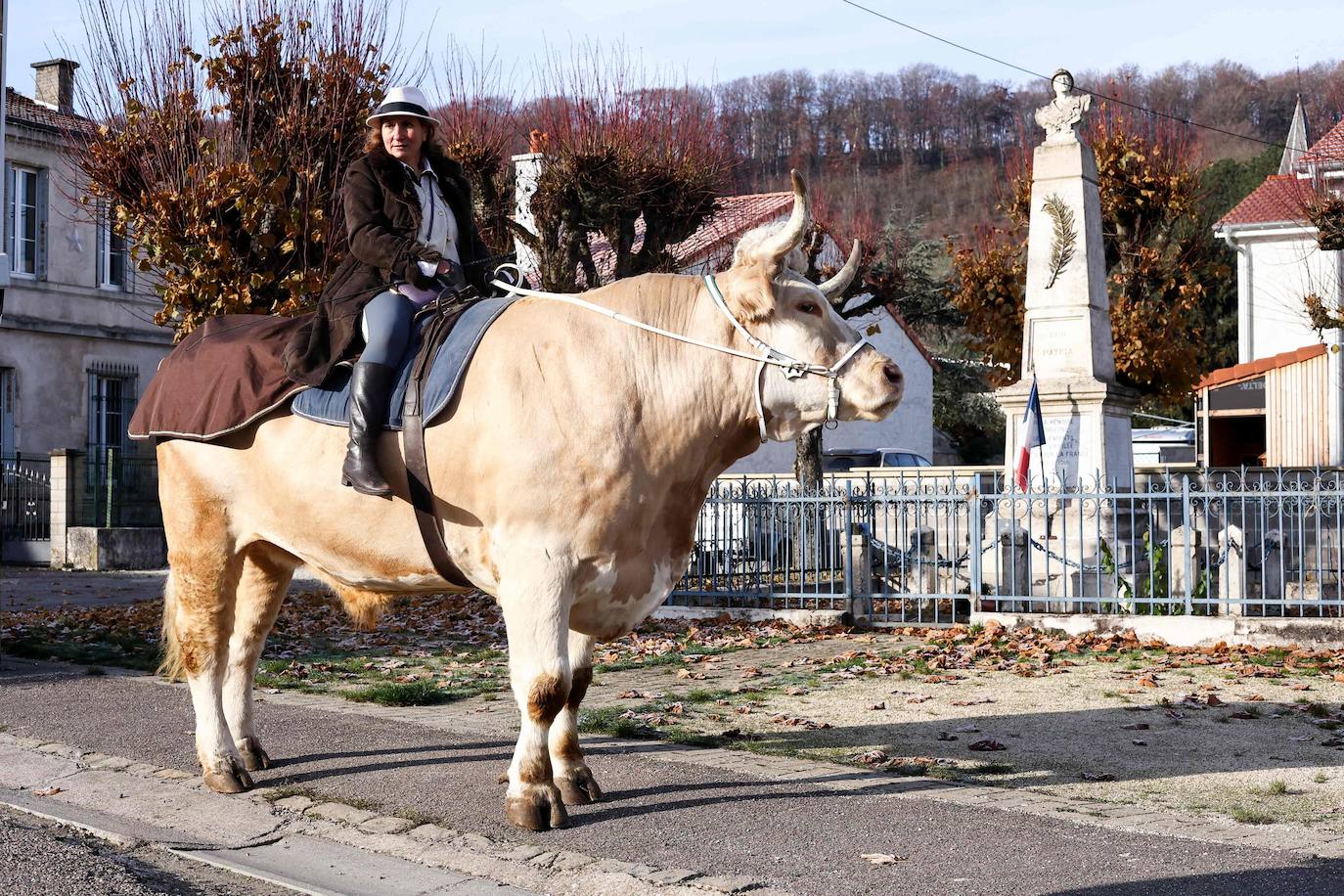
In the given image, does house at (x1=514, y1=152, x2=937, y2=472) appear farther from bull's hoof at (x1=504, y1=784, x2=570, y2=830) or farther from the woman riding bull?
bull's hoof at (x1=504, y1=784, x2=570, y2=830)

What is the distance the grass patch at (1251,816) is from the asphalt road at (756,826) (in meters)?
0.63

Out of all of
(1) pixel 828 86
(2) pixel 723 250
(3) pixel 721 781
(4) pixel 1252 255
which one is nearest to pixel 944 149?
(1) pixel 828 86

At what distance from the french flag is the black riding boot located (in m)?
11.5

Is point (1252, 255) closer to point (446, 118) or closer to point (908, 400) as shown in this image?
point (908, 400)

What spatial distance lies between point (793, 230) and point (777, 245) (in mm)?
148

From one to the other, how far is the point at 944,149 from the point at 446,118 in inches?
1898

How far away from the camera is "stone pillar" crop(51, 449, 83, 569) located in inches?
923

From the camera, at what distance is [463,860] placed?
16.6 feet

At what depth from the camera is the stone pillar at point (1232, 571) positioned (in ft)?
40.2

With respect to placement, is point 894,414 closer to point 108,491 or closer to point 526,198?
point 526,198

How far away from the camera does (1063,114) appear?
56.5 ft

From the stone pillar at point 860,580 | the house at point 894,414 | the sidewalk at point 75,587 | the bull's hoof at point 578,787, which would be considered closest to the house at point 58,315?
the sidewalk at point 75,587

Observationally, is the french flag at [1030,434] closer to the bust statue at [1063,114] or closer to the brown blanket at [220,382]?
the bust statue at [1063,114]

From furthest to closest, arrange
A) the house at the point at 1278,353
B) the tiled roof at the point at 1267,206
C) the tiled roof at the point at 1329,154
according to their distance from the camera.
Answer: the tiled roof at the point at 1267,206 → the house at the point at 1278,353 → the tiled roof at the point at 1329,154
